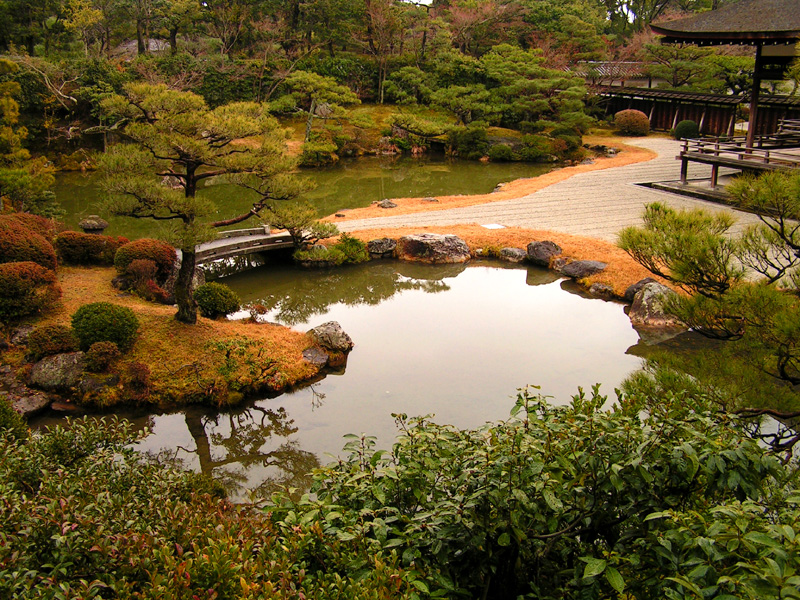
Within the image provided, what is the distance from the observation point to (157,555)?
2.80m

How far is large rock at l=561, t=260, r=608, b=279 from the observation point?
12281 mm

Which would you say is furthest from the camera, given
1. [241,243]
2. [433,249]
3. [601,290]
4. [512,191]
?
[512,191]

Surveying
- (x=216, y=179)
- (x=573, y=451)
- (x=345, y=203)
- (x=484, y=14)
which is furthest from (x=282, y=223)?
(x=484, y=14)

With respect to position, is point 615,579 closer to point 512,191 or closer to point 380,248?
point 380,248

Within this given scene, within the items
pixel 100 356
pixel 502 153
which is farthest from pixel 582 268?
pixel 502 153

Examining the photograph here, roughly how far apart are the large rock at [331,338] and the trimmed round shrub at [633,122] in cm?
2384

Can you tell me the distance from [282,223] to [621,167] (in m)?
15.8

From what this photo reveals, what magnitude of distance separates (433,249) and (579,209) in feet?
16.8

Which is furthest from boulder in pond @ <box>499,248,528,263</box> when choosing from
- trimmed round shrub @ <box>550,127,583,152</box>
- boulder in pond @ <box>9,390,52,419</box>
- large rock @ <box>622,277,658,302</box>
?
trimmed round shrub @ <box>550,127,583,152</box>

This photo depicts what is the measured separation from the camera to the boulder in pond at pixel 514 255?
13.6 m

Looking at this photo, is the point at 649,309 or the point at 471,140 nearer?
the point at 649,309

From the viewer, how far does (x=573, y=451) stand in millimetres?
3047

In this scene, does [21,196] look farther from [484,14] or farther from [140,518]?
[484,14]

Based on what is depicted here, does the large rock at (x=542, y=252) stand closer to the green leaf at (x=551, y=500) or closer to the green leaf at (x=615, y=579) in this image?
the green leaf at (x=551, y=500)
